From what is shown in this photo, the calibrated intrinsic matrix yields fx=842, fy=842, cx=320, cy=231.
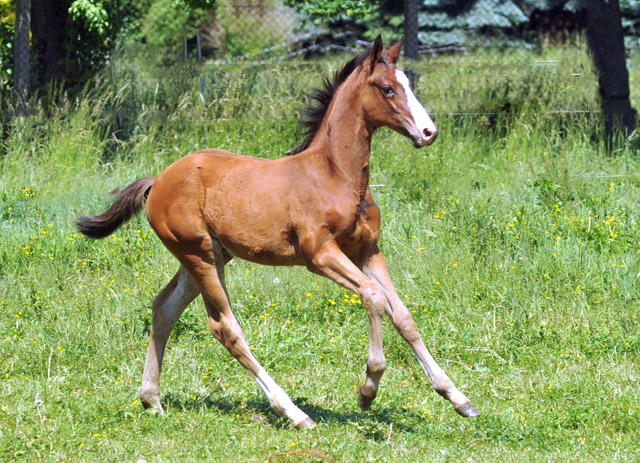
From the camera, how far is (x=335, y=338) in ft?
21.2

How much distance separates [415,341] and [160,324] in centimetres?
175

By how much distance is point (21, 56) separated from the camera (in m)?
11.2

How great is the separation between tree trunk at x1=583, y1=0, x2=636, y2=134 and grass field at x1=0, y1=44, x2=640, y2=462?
0.30 meters

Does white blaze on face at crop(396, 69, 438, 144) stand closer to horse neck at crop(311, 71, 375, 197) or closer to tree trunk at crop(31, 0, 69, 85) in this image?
horse neck at crop(311, 71, 375, 197)

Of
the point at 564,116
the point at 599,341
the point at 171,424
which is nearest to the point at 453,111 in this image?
the point at 564,116

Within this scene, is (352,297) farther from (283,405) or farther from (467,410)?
(467,410)

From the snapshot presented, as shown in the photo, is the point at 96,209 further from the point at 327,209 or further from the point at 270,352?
the point at 327,209

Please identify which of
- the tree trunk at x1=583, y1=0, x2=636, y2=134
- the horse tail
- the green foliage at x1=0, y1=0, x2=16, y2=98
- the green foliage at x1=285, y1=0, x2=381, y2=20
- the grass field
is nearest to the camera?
the grass field

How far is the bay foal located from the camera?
4648 millimetres

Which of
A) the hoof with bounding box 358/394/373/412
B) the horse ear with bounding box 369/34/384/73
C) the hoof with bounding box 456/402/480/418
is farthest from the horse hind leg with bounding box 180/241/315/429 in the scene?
the horse ear with bounding box 369/34/384/73

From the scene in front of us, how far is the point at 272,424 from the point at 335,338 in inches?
58.2

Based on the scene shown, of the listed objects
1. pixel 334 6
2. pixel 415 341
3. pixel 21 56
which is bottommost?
pixel 415 341

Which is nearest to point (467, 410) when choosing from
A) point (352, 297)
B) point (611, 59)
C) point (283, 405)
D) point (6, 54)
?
point (283, 405)

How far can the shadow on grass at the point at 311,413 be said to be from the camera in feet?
15.9
